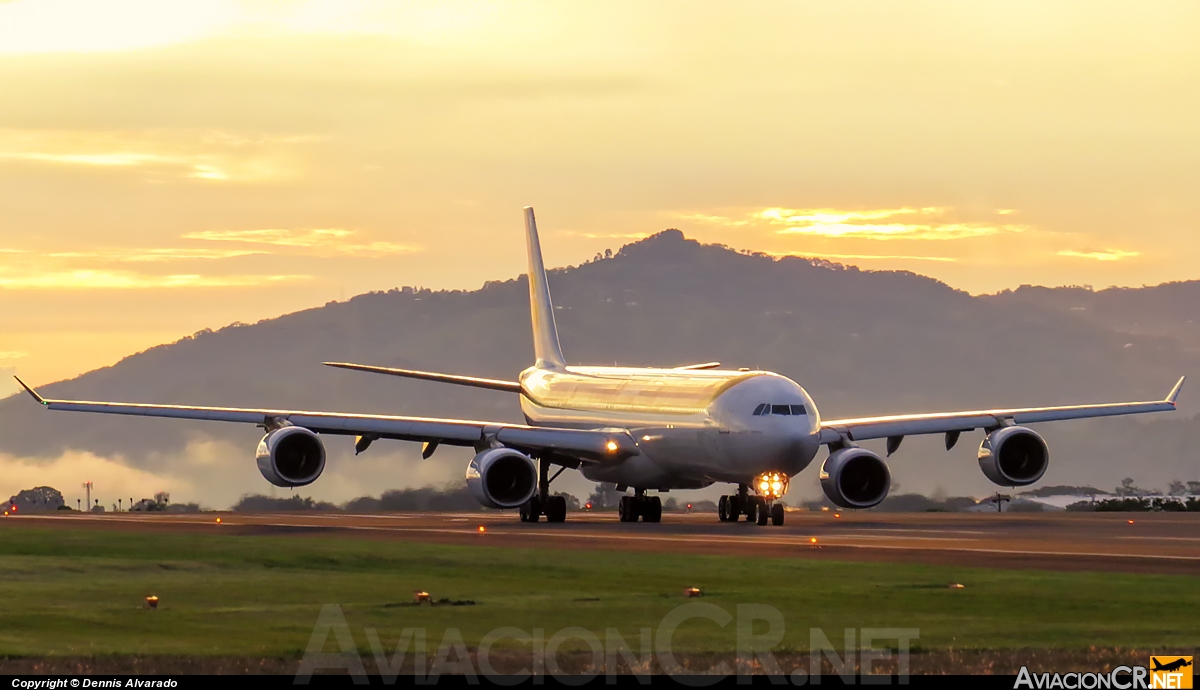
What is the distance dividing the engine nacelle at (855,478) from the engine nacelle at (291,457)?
47.9 ft

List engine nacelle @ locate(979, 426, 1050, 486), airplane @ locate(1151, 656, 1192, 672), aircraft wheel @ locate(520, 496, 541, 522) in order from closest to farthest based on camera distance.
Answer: airplane @ locate(1151, 656, 1192, 672) < aircraft wheel @ locate(520, 496, 541, 522) < engine nacelle @ locate(979, 426, 1050, 486)

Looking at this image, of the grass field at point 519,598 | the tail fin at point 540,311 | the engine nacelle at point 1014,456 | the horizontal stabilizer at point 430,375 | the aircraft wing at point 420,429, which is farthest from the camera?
the tail fin at point 540,311

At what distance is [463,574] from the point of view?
31516mm

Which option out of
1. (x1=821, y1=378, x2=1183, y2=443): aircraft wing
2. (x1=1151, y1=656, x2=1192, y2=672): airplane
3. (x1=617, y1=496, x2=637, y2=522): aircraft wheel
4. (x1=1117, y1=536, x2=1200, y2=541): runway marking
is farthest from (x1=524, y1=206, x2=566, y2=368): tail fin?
(x1=1151, y1=656, x2=1192, y2=672): airplane

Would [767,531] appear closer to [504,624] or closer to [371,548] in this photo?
[371,548]

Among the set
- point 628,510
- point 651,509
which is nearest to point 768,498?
point 651,509

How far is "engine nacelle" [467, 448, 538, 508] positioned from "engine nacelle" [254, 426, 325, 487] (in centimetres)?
475

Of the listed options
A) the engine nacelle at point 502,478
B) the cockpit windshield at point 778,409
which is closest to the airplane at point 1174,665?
the cockpit windshield at point 778,409

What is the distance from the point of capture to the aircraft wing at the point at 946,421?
58.0 meters

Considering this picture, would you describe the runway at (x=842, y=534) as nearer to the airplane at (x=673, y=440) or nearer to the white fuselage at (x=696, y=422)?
the airplane at (x=673, y=440)

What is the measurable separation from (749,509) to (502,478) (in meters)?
7.13

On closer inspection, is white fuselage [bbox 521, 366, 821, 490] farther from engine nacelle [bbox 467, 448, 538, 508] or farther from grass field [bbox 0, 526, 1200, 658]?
grass field [bbox 0, 526, 1200, 658]

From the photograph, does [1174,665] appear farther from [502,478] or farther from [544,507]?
[544,507]

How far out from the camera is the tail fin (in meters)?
73.9
